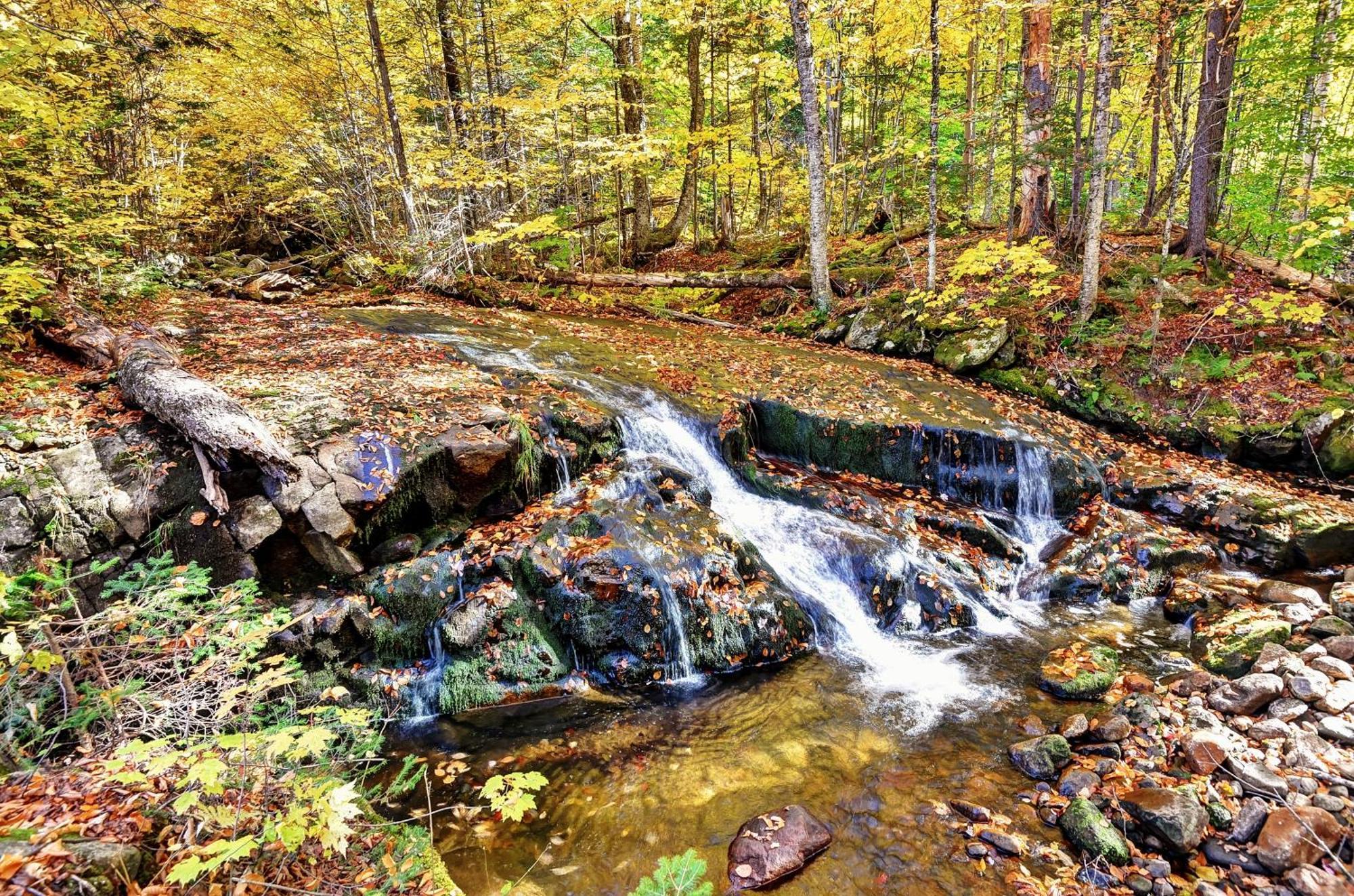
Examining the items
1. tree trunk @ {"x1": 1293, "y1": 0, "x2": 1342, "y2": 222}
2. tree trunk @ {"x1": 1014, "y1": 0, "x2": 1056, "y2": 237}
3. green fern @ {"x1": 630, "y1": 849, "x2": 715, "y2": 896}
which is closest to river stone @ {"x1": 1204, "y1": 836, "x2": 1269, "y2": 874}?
green fern @ {"x1": 630, "y1": 849, "x2": 715, "y2": 896}

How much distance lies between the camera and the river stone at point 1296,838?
3.53m

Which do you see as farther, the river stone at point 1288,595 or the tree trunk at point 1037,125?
the tree trunk at point 1037,125

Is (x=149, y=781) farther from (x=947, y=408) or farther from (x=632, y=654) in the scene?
(x=947, y=408)

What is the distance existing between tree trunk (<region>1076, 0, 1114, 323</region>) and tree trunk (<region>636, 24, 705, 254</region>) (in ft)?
27.4

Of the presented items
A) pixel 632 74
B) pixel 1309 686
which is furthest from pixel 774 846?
pixel 632 74

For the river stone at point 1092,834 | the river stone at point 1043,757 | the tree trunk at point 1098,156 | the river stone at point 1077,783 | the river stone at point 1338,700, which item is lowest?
the river stone at point 1043,757

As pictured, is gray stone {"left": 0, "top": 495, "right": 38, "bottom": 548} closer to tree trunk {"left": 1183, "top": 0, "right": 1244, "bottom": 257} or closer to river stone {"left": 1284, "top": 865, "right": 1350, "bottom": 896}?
river stone {"left": 1284, "top": 865, "right": 1350, "bottom": 896}

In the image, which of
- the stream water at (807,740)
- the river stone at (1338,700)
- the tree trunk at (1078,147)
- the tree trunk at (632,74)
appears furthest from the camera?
the tree trunk at (632,74)

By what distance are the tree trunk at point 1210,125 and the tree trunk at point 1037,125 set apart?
2441 millimetres

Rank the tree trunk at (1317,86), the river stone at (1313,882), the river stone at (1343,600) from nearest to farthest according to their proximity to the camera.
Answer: the river stone at (1313,882), the river stone at (1343,600), the tree trunk at (1317,86)

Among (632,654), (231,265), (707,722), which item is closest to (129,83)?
(231,265)

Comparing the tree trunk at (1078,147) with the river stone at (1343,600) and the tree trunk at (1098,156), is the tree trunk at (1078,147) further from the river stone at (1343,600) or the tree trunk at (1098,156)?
the river stone at (1343,600)

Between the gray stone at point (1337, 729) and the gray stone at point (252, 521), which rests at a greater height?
the gray stone at point (252, 521)

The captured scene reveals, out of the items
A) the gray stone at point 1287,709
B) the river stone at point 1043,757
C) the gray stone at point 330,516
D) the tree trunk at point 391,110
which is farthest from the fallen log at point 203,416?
the gray stone at point 1287,709
